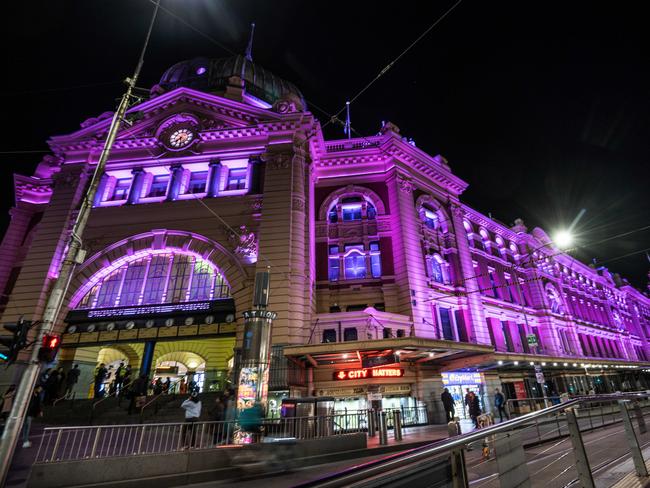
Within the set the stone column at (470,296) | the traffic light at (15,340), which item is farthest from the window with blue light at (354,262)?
the traffic light at (15,340)

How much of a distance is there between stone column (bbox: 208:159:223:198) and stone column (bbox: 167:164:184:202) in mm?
2473

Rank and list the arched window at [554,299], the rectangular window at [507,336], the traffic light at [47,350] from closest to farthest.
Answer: the traffic light at [47,350] → the rectangular window at [507,336] → the arched window at [554,299]

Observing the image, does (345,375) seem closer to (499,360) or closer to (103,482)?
(499,360)

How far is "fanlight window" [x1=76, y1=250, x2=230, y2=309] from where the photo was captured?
78.6ft

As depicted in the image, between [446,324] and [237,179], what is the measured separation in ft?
65.2

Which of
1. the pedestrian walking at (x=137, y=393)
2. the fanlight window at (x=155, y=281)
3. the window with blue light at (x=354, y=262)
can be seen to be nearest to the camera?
the pedestrian walking at (x=137, y=393)

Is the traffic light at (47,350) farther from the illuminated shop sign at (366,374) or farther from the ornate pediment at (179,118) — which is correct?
the ornate pediment at (179,118)

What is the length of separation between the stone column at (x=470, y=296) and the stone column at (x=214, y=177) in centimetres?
2055

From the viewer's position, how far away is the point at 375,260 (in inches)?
1061

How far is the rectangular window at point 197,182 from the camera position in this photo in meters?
27.7

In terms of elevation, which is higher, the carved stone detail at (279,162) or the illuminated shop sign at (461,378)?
the carved stone detail at (279,162)

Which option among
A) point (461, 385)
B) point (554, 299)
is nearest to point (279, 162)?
point (461, 385)

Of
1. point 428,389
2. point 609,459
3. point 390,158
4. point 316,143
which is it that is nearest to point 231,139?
point 316,143

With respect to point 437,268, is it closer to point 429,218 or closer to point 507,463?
point 429,218
